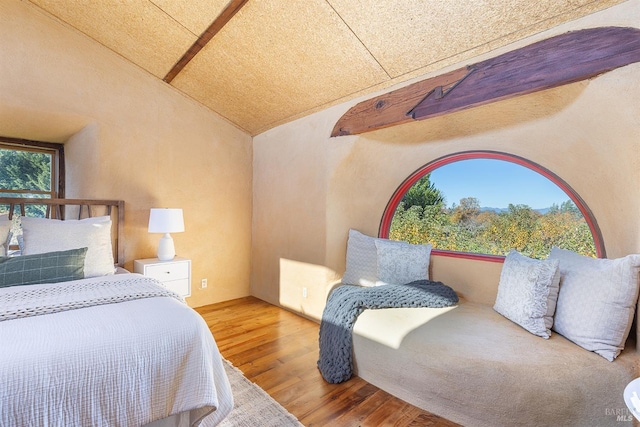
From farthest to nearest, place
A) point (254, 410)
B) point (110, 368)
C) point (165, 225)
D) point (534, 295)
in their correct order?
point (165, 225), point (534, 295), point (254, 410), point (110, 368)

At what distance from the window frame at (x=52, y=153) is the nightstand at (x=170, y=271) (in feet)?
4.26

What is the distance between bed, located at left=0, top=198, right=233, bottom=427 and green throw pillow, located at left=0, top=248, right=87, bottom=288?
0.05 ft

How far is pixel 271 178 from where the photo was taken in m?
3.67

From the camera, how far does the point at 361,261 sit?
293cm

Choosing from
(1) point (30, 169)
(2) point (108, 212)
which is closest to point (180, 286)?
(2) point (108, 212)

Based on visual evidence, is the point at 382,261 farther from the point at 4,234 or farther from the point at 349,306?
the point at 4,234

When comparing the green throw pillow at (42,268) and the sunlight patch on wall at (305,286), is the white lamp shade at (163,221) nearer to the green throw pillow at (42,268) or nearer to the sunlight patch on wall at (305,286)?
the green throw pillow at (42,268)

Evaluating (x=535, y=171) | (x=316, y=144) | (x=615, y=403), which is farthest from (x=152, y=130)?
(x=615, y=403)

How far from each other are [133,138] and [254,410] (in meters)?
2.80

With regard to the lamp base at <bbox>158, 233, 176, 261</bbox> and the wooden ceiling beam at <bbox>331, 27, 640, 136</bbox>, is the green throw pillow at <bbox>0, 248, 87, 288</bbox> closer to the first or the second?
the lamp base at <bbox>158, 233, 176, 261</bbox>

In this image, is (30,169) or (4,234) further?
(30,169)

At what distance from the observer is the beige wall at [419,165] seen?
5.47 ft

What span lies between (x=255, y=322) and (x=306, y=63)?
2457 mm

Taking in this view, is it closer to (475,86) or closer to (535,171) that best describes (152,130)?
(475,86)
